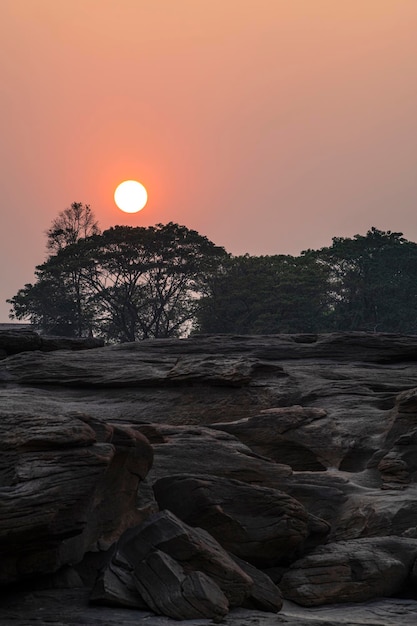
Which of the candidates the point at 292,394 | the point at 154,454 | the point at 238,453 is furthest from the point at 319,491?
the point at 292,394

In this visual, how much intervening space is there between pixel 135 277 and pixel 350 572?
62.0 m

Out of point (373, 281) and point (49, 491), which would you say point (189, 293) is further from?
point (49, 491)

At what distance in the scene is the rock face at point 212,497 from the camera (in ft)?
45.7

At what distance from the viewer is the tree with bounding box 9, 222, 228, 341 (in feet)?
252

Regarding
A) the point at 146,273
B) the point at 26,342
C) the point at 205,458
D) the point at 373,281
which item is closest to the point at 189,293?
the point at 146,273

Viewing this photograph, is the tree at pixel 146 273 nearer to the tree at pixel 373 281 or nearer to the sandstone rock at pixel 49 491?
the tree at pixel 373 281

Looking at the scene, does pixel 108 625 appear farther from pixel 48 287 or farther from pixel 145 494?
pixel 48 287

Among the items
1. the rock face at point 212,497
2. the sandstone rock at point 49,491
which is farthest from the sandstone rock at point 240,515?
the sandstone rock at point 49,491

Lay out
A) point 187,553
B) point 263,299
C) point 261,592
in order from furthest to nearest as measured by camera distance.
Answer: point 263,299, point 261,592, point 187,553

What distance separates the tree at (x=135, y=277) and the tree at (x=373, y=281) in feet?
41.7

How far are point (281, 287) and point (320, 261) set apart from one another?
10.1 m

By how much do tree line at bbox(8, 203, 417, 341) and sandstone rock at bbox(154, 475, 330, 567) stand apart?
58.0 metres

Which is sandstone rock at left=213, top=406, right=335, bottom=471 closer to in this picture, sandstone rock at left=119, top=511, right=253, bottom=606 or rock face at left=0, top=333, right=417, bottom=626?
rock face at left=0, top=333, right=417, bottom=626

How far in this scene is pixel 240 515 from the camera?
16.8 metres
